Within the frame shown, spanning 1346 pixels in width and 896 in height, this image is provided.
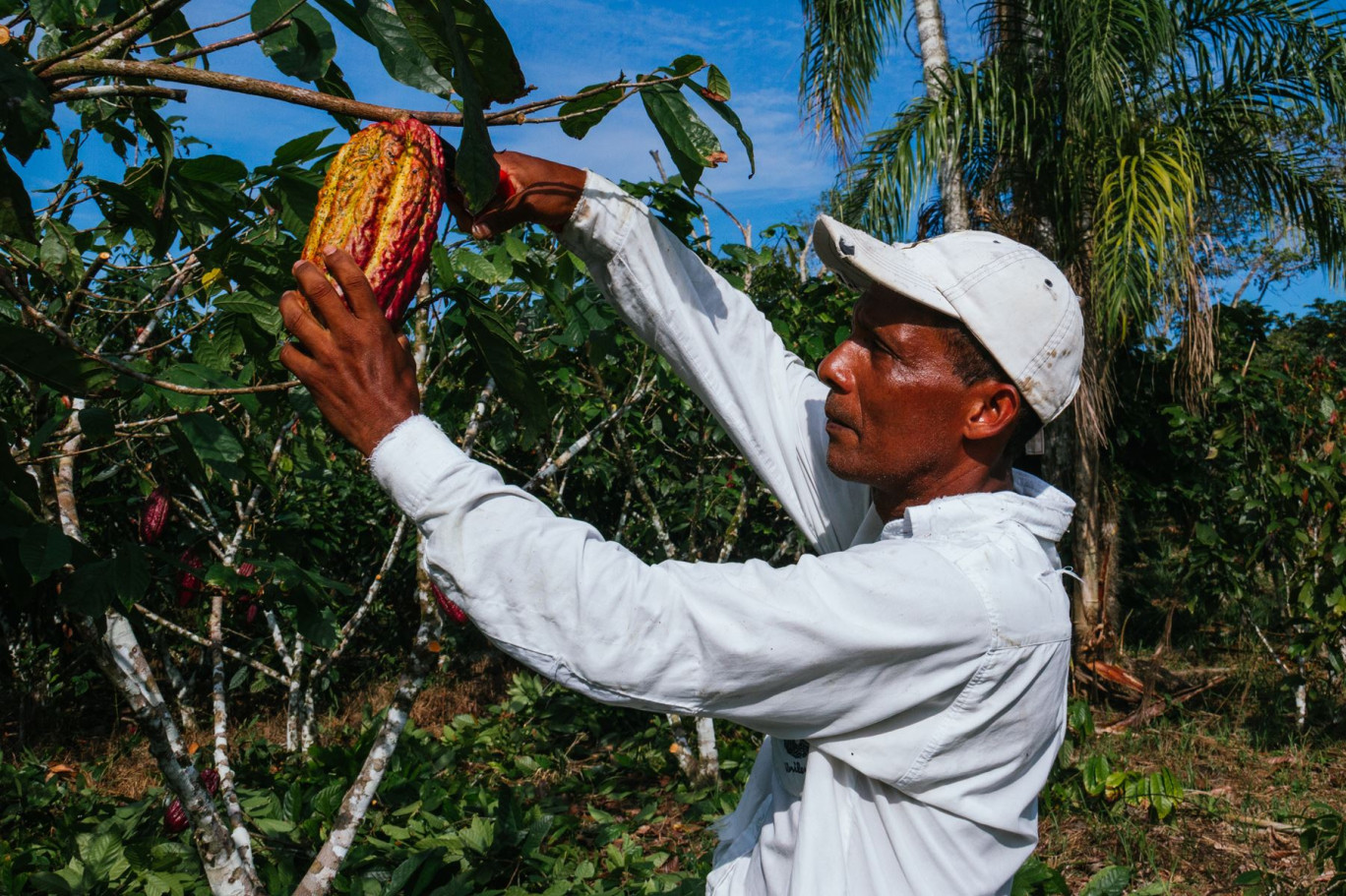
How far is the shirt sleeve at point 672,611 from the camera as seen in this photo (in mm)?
1059

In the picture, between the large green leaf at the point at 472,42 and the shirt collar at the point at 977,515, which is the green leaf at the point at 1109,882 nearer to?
the shirt collar at the point at 977,515

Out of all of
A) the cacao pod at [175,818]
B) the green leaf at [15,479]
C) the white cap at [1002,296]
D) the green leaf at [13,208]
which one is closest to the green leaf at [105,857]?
the cacao pod at [175,818]

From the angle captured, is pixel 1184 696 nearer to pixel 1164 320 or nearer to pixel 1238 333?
pixel 1164 320

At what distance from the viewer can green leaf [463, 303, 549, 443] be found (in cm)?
151

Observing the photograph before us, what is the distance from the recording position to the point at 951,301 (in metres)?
1.38

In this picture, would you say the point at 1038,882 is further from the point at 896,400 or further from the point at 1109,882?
the point at 896,400

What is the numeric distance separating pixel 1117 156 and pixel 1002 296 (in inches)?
244

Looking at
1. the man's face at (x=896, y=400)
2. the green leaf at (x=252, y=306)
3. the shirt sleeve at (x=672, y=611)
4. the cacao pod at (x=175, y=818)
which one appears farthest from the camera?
the cacao pod at (x=175, y=818)

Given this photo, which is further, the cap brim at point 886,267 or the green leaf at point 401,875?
the green leaf at point 401,875

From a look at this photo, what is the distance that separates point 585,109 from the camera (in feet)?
4.45

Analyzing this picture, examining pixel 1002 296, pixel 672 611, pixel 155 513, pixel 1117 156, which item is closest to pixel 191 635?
pixel 155 513

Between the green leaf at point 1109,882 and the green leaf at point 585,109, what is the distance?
9.21 feet

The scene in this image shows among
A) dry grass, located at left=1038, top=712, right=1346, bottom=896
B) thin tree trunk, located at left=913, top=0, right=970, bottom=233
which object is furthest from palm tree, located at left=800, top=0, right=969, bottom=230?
dry grass, located at left=1038, top=712, right=1346, bottom=896

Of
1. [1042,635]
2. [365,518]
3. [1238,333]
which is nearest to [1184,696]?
[1238,333]
